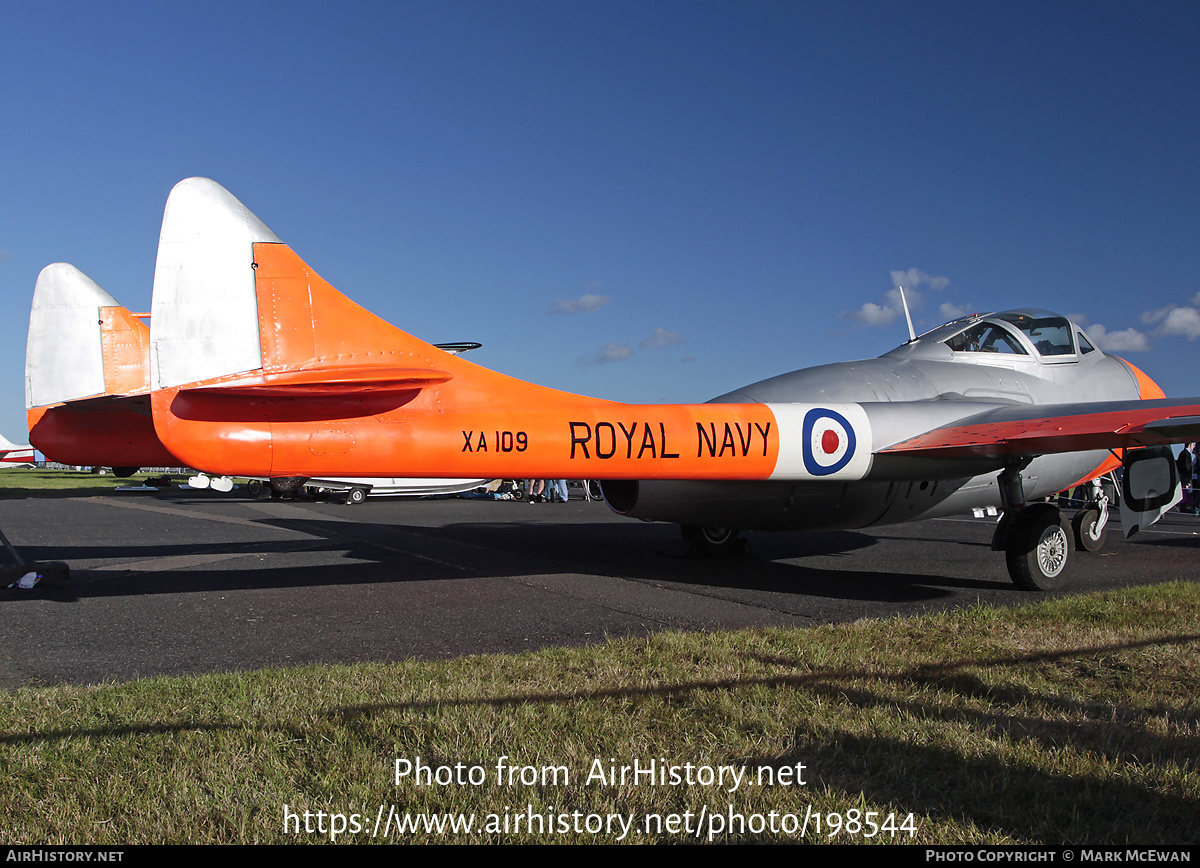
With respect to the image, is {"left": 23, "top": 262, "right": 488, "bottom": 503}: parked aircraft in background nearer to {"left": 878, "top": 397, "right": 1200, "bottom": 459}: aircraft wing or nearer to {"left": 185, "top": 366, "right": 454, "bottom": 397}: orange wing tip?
{"left": 185, "top": 366, "right": 454, "bottom": 397}: orange wing tip

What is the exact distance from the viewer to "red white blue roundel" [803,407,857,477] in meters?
6.78

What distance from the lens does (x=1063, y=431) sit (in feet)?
21.4

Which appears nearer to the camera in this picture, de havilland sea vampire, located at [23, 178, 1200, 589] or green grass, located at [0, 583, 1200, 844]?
green grass, located at [0, 583, 1200, 844]

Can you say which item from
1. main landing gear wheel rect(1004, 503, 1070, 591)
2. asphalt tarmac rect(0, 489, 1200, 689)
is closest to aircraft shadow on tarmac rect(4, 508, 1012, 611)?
asphalt tarmac rect(0, 489, 1200, 689)

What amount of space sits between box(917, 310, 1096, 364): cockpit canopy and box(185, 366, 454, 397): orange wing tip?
21.3ft

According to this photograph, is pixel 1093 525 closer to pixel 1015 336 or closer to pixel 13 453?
pixel 1015 336

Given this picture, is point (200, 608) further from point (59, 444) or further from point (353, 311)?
point (353, 311)

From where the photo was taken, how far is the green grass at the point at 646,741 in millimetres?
2564

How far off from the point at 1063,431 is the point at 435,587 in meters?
5.89

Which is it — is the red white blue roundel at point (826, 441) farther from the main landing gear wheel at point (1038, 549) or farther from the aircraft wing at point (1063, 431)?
the main landing gear wheel at point (1038, 549)

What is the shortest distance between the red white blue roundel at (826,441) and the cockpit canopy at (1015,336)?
2937 mm

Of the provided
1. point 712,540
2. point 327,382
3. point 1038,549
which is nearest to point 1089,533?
point 1038,549
